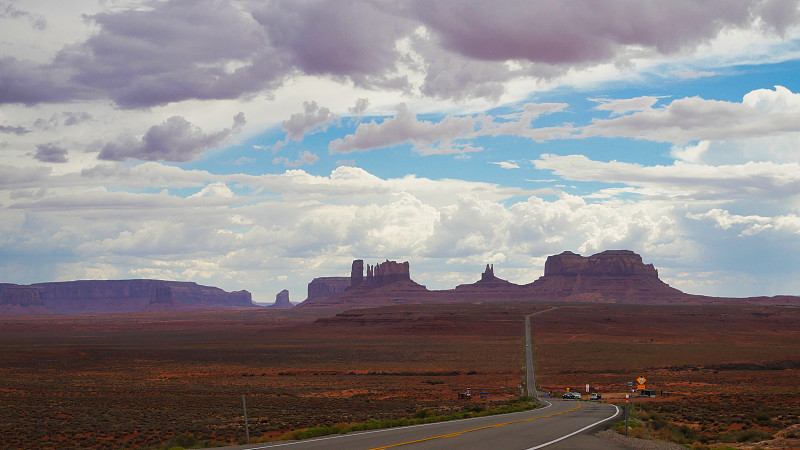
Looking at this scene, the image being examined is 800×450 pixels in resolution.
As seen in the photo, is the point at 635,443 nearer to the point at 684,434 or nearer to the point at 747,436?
the point at 747,436

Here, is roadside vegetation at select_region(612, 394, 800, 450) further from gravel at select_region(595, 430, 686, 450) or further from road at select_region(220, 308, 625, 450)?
road at select_region(220, 308, 625, 450)

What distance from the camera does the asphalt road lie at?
19641mm

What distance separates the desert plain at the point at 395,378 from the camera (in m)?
34.4

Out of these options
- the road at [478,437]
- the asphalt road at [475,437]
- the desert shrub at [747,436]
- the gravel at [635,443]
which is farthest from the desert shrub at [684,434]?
the gravel at [635,443]

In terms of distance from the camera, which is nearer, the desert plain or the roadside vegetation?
the roadside vegetation

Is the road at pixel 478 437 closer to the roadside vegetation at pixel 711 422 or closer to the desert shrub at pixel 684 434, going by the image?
the roadside vegetation at pixel 711 422

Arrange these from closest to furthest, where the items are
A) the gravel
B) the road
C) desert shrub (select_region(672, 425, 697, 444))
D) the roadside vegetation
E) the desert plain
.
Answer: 1. the road
2. the gravel
3. the roadside vegetation
4. desert shrub (select_region(672, 425, 697, 444))
5. the desert plain

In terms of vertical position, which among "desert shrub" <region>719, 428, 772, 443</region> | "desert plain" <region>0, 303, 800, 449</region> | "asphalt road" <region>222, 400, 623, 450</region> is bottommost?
"desert plain" <region>0, 303, 800, 449</region>

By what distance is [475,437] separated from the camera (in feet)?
71.8

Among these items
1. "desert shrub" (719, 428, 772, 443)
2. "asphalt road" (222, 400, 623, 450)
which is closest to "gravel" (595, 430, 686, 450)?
"asphalt road" (222, 400, 623, 450)

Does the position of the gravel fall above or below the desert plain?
above

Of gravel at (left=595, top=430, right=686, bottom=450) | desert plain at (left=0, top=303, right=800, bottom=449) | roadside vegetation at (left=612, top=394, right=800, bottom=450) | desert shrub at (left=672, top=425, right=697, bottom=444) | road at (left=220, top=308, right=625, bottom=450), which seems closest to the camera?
road at (left=220, top=308, right=625, bottom=450)

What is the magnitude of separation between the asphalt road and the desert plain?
343 cm

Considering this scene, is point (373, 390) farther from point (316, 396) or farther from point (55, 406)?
point (55, 406)
